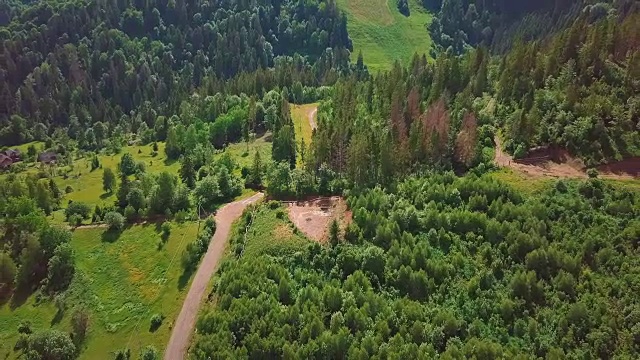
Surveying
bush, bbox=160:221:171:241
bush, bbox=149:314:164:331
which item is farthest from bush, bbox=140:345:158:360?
bush, bbox=160:221:171:241

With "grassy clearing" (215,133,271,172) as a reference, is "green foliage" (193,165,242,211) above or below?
above

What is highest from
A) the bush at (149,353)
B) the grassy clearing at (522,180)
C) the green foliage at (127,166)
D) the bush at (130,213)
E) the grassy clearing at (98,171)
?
the grassy clearing at (522,180)

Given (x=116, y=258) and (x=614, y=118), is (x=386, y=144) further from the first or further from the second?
(x=116, y=258)

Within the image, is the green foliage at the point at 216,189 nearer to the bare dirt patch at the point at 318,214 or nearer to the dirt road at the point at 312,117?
the bare dirt patch at the point at 318,214

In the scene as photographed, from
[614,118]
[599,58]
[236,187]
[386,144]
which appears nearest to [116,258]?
[236,187]

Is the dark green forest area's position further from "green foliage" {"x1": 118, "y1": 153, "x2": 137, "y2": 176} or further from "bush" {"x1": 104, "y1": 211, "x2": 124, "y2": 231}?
"green foliage" {"x1": 118, "y1": 153, "x2": 137, "y2": 176}

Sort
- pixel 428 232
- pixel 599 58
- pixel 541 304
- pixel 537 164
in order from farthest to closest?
pixel 599 58 → pixel 537 164 → pixel 428 232 → pixel 541 304

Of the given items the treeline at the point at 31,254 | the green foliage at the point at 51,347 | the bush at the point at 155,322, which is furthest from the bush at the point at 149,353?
the treeline at the point at 31,254
